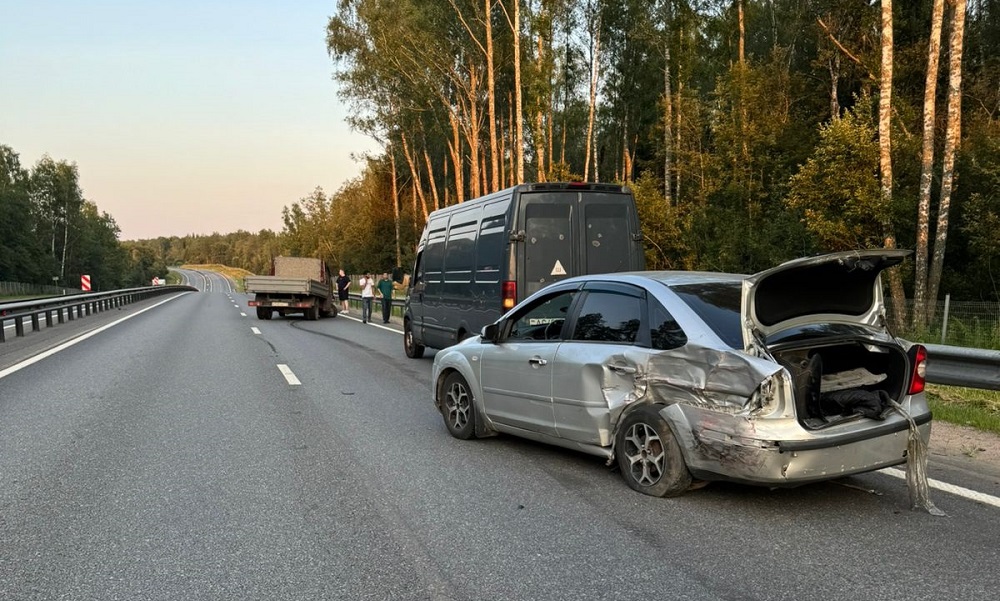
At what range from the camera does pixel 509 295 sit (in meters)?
9.02

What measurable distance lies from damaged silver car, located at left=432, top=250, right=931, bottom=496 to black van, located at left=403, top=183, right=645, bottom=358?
3.59 m

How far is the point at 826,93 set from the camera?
3122 cm

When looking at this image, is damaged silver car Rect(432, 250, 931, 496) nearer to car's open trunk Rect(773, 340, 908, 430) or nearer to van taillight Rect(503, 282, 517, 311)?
car's open trunk Rect(773, 340, 908, 430)

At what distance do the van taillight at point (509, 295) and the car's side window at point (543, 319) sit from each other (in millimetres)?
2836

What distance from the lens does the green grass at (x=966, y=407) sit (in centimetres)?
662

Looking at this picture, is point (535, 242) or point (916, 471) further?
point (535, 242)

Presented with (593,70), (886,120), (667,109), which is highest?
(593,70)

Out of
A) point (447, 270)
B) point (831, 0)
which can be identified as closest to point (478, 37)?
point (831, 0)

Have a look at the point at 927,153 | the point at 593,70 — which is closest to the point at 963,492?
the point at 927,153

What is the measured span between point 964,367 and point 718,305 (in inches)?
138

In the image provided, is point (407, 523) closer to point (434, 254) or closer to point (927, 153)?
point (434, 254)

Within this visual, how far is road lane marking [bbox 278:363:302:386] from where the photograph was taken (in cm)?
987

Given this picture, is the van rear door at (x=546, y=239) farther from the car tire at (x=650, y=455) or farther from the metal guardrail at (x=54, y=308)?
the metal guardrail at (x=54, y=308)

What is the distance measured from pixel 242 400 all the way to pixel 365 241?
54159 mm
